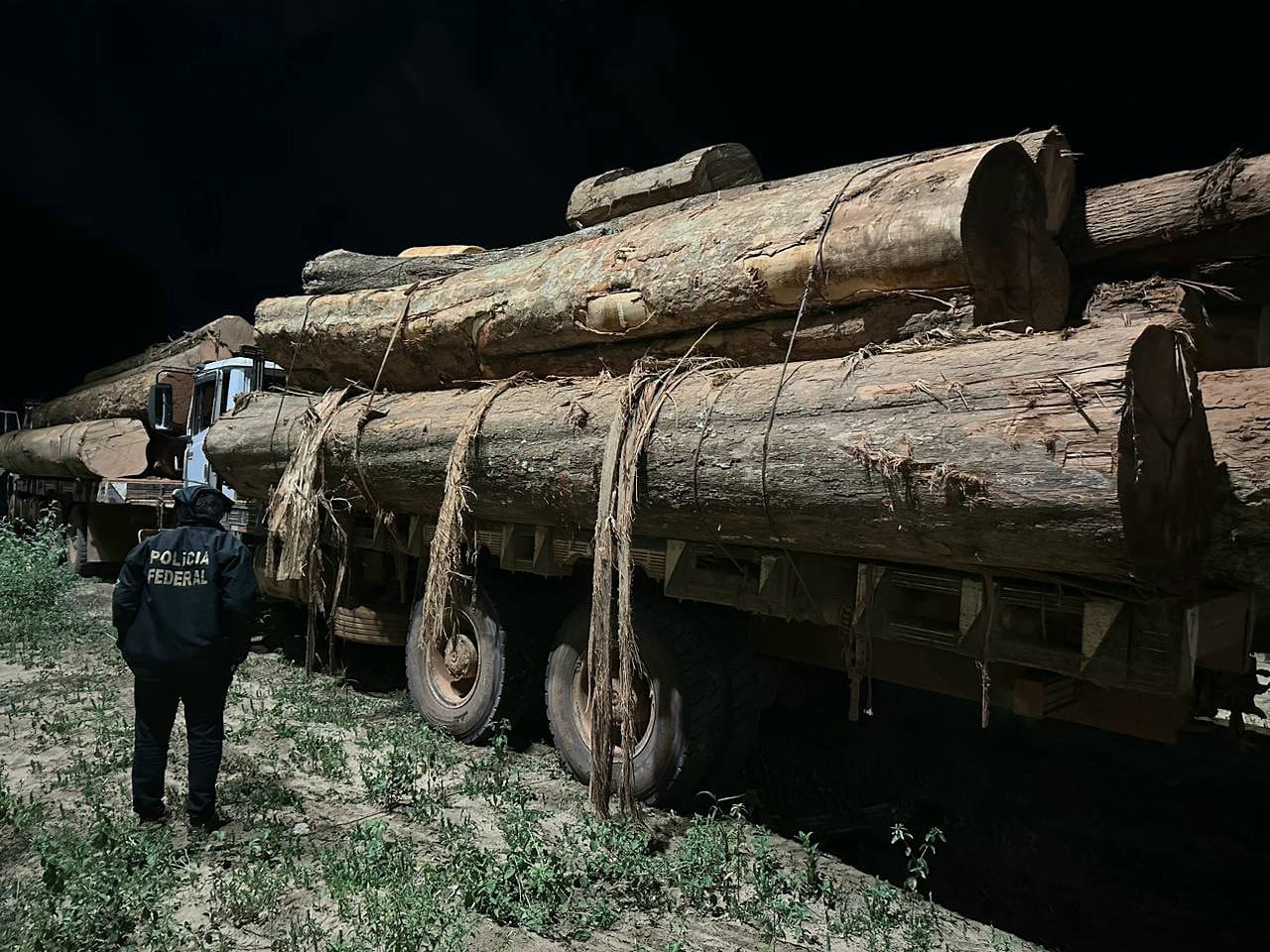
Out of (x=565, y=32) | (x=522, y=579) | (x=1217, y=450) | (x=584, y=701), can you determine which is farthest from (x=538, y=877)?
(x=565, y=32)

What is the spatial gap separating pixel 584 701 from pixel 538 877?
4.74 ft

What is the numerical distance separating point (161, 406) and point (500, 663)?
20.2 feet

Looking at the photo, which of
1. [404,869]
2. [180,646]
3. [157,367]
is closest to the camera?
[404,869]

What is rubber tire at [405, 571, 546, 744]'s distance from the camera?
5.57 m

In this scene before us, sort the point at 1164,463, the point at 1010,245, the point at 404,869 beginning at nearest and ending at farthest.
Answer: the point at 1164,463 → the point at 404,869 → the point at 1010,245

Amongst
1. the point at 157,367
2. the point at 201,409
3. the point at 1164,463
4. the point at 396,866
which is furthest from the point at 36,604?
the point at 1164,463

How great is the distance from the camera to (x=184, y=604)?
4.11 metres

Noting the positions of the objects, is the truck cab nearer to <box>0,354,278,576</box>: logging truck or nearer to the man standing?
<box>0,354,278,576</box>: logging truck

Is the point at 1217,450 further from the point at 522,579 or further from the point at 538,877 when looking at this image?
the point at 522,579

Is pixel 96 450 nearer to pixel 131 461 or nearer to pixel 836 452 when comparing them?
pixel 131 461

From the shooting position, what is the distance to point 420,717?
19.8 feet

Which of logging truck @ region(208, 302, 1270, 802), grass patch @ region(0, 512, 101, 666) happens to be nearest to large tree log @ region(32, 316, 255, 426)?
grass patch @ region(0, 512, 101, 666)

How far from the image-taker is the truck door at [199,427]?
912cm

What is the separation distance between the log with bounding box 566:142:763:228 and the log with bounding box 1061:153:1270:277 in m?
2.56
